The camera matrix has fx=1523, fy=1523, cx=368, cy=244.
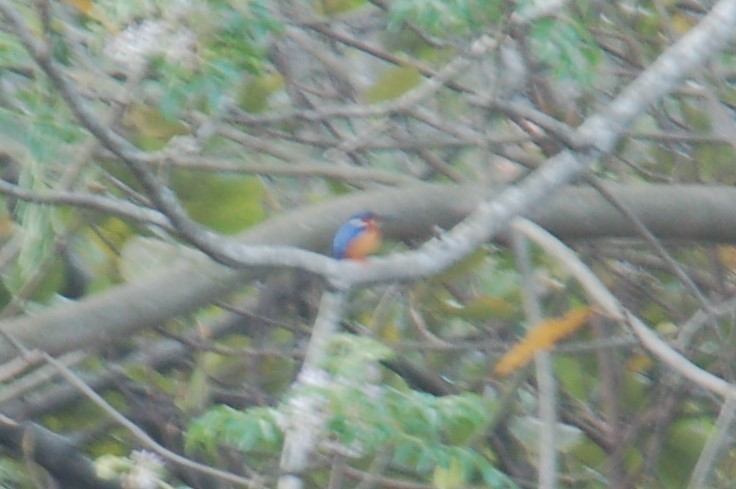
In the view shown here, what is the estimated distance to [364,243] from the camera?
2.43m

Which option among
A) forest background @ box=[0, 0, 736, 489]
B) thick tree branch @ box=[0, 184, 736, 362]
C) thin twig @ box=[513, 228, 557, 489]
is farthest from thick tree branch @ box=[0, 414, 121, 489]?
thin twig @ box=[513, 228, 557, 489]

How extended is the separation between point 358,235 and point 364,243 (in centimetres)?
6

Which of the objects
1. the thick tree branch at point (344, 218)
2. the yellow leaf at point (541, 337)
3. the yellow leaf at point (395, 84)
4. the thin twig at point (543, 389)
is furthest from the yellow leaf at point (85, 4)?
the yellow leaf at point (541, 337)

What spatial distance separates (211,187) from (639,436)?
2.94 ft

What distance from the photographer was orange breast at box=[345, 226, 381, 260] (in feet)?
7.85

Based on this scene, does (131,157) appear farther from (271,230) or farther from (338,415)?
(271,230)

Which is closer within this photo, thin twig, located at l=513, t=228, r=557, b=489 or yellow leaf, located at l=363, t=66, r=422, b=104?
thin twig, located at l=513, t=228, r=557, b=489

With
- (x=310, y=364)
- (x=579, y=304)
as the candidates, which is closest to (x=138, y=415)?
(x=579, y=304)

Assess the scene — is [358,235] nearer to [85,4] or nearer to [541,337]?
[541,337]

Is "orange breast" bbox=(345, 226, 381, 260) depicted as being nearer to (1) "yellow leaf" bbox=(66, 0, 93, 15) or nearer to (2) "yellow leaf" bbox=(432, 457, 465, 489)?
(2) "yellow leaf" bbox=(432, 457, 465, 489)

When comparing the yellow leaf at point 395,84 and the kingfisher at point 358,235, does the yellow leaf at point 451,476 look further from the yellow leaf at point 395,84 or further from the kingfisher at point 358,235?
the yellow leaf at point 395,84

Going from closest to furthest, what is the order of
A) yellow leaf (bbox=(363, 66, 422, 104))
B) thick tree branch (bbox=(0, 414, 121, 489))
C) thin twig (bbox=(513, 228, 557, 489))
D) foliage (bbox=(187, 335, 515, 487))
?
foliage (bbox=(187, 335, 515, 487)), thin twig (bbox=(513, 228, 557, 489)), yellow leaf (bbox=(363, 66, 422, 104)), thick tree branch (bbox=(0, 414, 121, 489))

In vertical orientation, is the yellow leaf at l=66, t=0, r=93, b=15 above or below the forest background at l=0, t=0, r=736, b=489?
above

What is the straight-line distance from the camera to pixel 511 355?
2.31m
